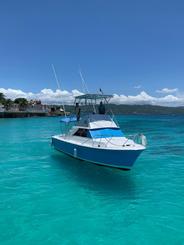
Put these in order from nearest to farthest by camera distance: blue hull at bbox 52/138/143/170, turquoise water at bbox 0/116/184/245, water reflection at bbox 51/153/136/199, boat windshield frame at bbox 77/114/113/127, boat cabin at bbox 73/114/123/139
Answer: turquoise water at bbox 0/116/184/245 < water reflection at bbox 51/153/136/199 < blue hull at bbox 52/138/143/170 < boat cabin at bbox 73/114/123/139 < boat windshield frame at bbox 77/114/113/127

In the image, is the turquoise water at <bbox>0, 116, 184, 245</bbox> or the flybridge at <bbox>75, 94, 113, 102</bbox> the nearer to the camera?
the turquoise water at <bbox>0, 116, 184, 245</bbox>

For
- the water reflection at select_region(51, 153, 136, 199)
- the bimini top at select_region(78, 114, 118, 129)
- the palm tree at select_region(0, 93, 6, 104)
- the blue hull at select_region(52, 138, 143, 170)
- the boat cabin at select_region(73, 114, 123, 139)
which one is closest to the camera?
the water reflection at select_region(51, 153, 136, 199)

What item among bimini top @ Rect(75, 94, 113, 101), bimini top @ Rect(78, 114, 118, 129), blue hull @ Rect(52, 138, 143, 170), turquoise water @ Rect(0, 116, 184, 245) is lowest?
turquoise water @ Rect(0, 116, 184, 245)

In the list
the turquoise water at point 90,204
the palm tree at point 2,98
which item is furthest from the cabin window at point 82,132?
the palm tree at point 2,98

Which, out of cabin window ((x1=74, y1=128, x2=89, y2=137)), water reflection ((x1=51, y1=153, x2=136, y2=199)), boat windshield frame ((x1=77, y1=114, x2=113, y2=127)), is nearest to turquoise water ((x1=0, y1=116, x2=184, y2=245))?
water reflection ((x1=51, y1=153, x2=136, y2=199))

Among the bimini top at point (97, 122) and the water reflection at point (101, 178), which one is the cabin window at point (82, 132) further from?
the water reflection at point (101, 178)

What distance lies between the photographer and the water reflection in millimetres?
13359

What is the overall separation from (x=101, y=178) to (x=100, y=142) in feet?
8.11

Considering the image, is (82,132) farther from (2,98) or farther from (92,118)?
(2,98)

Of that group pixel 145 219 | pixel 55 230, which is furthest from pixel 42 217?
pixel 145 219

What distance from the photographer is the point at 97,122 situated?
1947 cm

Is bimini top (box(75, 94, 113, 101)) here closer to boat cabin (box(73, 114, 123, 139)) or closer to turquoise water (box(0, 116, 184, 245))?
boat cabin (box(73, 114, 123, 139))

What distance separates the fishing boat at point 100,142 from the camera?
15.5m

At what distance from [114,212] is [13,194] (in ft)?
16.8
